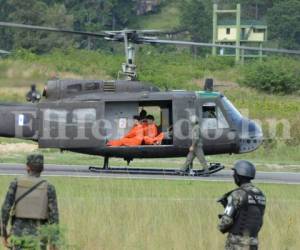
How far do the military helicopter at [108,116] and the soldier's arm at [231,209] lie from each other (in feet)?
42.3

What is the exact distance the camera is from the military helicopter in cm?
2383

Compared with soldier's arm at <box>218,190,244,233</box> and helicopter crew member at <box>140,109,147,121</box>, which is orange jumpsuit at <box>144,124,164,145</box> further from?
soldier's arm at <box>218,190,244,233</box>

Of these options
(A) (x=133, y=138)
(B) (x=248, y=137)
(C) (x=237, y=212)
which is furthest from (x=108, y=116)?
(C) (x=237, y=212)

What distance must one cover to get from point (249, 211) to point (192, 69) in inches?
1848

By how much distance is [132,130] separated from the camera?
24172 millimetres

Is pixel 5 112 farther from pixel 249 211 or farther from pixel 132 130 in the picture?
pixel 249 211

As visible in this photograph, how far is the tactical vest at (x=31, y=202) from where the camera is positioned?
11055 mm

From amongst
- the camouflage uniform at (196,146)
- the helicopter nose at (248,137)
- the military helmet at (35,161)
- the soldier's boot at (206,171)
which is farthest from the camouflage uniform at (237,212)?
the helicopter nose at (248,137)

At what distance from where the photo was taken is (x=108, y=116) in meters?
24.2

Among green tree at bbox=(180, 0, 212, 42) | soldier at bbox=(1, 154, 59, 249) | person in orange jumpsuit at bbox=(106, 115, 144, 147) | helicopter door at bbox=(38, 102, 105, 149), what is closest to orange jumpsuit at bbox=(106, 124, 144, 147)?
person in orange jumpsuit at bbox=(106, 115, 144, 147)

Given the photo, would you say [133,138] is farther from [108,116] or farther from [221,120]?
[221,120]

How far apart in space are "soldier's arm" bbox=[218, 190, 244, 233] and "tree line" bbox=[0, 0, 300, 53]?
242 feet

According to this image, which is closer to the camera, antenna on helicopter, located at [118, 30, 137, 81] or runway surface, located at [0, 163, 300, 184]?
antenna on helicopter, located at [118, 30, 137, 81]

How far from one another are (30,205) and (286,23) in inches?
4052
